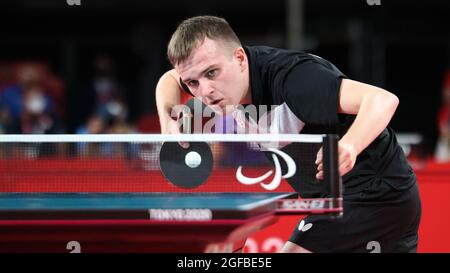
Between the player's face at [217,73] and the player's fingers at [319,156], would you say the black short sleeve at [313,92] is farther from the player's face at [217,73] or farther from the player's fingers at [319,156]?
the player's face at [217,73]

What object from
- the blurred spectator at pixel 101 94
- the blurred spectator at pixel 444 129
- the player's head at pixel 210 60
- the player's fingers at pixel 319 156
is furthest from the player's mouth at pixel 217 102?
the blurred spectator at pixel 444 129

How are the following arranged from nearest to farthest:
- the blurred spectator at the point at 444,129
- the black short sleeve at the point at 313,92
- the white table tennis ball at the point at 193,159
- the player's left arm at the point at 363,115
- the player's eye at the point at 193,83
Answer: the player's left arm at the point at 363,115 → the black short sleeve at the point at 313,92 → the player's eye at the point at 193,83 → the white table tennis ball at the point at 193,159 → the blurred spectator at the point at 444,129

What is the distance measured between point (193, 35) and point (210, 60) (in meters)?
0.14

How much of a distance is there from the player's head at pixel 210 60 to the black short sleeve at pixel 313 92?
31cm

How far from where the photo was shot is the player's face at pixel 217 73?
3.61 meters

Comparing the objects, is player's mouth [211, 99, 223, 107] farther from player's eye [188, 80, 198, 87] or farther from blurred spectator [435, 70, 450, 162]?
blurred spectator [435, 70, 450, 162]

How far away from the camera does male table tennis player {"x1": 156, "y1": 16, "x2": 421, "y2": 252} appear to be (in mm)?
3586

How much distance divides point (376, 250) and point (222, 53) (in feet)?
3.95

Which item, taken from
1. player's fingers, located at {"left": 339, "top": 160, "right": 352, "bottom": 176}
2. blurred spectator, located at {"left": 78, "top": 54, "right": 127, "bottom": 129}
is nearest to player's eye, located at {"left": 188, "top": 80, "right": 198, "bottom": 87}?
player's fingers, located at {"left": 339, "top": 160, "right": 352, "bottom": 176}

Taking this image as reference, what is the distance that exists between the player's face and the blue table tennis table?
616mm

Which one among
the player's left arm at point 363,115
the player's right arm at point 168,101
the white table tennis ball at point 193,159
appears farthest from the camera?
the player's right arm at point 168,101

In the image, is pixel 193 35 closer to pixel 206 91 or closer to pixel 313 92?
pixel 206 91

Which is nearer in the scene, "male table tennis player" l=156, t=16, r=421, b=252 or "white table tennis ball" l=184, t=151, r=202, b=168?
"male table tennis player" l=156, t=16, r=421, b=252
